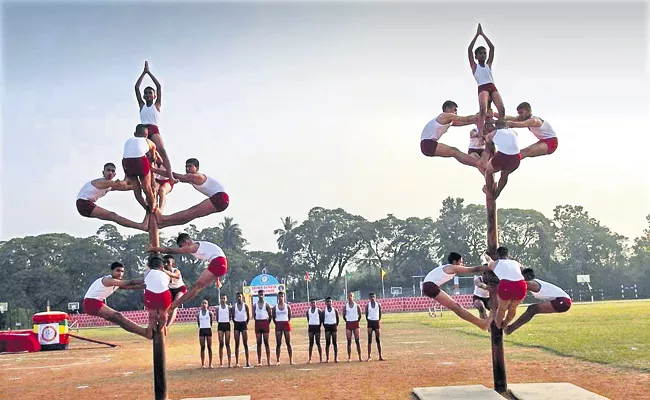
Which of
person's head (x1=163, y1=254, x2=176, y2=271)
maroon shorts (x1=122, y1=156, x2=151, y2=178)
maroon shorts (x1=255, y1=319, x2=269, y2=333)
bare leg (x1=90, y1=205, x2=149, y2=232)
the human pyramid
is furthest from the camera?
maroon shorts (x1=255, y1=319, x2=269, y2=333)

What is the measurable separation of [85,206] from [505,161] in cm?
647

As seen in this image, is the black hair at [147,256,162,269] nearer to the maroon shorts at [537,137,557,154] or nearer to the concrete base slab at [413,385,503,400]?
the concrete base slab at [413,385,503,400]

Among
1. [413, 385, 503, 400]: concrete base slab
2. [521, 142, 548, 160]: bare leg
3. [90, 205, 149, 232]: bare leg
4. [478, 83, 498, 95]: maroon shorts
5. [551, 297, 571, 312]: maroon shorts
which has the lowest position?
[413, 385, 503, 400]: concrete base slab

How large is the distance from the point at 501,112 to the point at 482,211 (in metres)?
73.2

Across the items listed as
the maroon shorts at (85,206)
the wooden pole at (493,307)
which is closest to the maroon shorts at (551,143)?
the wooden pole at (493,307)

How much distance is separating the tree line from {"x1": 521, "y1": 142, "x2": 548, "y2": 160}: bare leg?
205ft

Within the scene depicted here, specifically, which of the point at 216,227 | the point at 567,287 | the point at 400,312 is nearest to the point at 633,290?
the point at 567,287

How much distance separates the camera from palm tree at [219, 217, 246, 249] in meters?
85.6

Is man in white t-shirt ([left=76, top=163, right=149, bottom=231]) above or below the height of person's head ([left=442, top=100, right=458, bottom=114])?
below

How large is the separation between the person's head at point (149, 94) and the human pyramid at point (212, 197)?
2 centimetres

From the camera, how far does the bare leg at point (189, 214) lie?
420 inches

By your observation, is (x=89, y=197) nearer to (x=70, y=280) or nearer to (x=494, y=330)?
(x=494, y=330)

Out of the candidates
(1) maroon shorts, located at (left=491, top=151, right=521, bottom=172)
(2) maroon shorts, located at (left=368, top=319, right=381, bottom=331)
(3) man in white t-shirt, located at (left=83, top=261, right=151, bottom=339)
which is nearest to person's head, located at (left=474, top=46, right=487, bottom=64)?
(1) maroon shorts, located at (left=491, top=151, right=521, bottom=172)

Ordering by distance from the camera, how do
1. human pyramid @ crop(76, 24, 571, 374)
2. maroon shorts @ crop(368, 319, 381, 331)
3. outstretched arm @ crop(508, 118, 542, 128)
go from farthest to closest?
maroon shorts @ crop(368, 319, 381, 331) < outstretched arm @ crop(508, 118, 542, 128) < human pyramid @ crop(76, 24, 571, 374)
